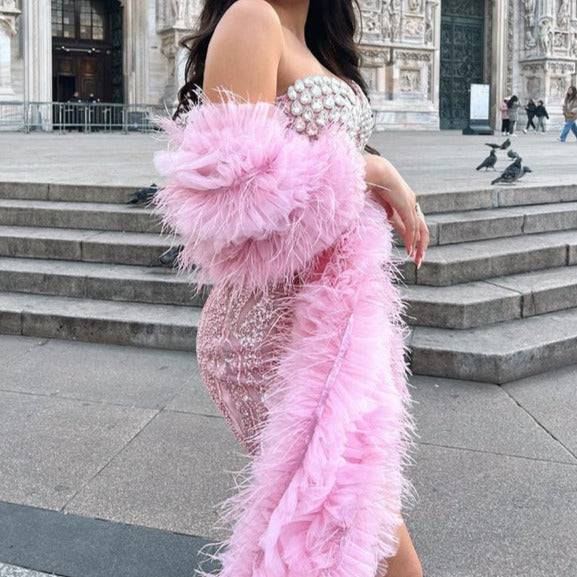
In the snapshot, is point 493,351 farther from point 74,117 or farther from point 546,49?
point 546,49

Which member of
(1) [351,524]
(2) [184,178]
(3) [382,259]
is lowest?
(1) [351,524]

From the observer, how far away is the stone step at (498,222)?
18.6ft

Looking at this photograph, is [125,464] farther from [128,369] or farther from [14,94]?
[14,94]

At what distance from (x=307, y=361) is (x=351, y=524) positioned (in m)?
0.33

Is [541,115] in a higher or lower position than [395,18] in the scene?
lower

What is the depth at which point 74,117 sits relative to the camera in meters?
22.3

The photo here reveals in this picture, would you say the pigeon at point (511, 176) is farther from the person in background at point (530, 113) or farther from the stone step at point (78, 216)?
the person in background at point (530, 113)

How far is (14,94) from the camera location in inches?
826

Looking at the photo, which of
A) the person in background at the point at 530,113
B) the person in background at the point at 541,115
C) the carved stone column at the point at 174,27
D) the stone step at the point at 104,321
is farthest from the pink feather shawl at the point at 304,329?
the person in background at the point at 530,113

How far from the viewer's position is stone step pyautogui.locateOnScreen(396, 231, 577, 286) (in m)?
5.12

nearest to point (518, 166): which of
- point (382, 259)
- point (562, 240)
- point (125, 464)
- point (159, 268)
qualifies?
point (562, 240)

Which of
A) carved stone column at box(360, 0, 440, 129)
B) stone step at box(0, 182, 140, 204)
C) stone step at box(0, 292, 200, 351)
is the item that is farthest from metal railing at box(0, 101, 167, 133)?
stone step at box(0, 292, 200, 351)

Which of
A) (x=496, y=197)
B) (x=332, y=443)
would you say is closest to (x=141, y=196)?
(x=496, y=197)

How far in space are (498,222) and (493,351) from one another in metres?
1.89
